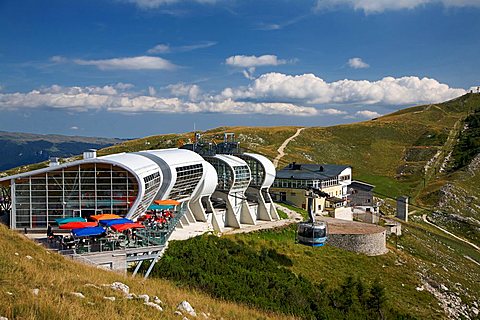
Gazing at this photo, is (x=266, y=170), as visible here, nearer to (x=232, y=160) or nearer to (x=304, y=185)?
(x=232, y=160)

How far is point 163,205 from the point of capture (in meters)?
40.2

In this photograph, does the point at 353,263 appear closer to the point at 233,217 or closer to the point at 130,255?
the point at 233,217

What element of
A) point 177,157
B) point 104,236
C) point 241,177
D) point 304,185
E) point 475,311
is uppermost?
point 177,157

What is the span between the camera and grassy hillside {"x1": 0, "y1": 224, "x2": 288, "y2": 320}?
35.9ft

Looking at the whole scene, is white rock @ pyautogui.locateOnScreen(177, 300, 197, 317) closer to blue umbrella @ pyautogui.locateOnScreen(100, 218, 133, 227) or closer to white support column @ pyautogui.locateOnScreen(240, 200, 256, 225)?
blue umbrella @ pyautogui.locateOnScreen(100, 218, 133, 227)

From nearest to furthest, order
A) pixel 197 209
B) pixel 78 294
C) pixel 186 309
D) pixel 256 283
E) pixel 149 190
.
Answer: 1. pixel 78 294
2. pixel 186 309
3. pixel 256 283
4. pixel 149 190
5. pixel 197 209

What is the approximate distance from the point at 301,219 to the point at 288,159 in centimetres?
4899

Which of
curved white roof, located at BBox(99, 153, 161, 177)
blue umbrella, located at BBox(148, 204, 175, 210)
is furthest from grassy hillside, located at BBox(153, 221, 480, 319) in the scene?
curved white roof, located at BBox(99, 153, 161, 177)

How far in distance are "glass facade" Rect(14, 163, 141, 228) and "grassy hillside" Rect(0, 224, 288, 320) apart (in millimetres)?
13933

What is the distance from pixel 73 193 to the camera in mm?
35688

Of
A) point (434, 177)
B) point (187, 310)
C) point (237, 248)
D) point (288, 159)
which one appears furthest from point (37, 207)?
point (434, 177)

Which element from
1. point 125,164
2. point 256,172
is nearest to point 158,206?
point 125,164

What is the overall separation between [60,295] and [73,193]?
952 inches

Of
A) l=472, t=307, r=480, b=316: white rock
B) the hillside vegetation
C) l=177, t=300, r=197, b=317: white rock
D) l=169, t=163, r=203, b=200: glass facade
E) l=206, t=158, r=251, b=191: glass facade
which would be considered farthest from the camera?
l=206, t=158, r=251, b=191: glass facade
